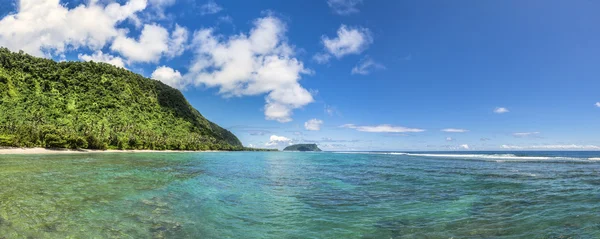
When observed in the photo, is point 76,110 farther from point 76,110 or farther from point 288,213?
point 288,213

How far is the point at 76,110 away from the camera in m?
136

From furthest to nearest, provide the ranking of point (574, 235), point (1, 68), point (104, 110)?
point (104, 110) < point (1, 68) < point (574, 235)

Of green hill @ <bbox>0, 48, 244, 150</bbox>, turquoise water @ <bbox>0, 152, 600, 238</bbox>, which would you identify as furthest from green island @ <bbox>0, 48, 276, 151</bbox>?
turquoise water @ <bbox>0, 152, 600, 238</bbox>

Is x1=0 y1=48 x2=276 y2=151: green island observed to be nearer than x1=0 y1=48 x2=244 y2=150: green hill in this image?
Yes

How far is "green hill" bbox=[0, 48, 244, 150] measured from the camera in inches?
3517

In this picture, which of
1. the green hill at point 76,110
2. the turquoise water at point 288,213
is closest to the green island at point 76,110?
the green hill at point 76,110

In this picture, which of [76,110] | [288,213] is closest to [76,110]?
[76,110]

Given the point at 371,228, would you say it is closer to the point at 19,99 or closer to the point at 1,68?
the point at 19,99

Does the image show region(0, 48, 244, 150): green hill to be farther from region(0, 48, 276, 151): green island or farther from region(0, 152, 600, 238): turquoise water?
region(0, 152, 600, 238): turquoise water

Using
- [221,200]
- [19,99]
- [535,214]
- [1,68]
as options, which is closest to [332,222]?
[221,200]

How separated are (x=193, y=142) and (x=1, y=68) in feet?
297

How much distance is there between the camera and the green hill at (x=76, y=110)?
293ft

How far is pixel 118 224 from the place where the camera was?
10930mm

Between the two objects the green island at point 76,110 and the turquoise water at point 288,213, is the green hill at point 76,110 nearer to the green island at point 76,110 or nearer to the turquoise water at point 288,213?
the green island at point 76,110
